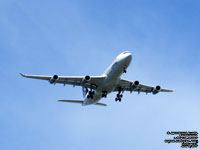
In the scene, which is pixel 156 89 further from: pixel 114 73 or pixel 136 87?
pixel 114 73

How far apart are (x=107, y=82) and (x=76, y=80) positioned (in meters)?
4.90

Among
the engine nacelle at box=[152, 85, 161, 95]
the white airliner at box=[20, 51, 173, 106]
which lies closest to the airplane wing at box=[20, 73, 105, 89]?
the white airliner at box=[20, 51, 173, 106]

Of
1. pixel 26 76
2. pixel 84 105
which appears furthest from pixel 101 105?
pixel 26 76

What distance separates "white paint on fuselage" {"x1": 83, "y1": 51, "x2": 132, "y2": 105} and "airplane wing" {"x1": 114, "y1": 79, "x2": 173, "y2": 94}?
284 centimetres

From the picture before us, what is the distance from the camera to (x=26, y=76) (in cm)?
5216

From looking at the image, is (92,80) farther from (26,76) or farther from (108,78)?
(26,76)

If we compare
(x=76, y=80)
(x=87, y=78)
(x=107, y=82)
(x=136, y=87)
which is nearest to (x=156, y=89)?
(x=136, y=87)

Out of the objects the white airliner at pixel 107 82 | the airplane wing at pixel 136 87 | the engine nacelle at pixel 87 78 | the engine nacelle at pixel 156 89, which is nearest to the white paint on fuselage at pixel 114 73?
the white airliner at pixel 107 82

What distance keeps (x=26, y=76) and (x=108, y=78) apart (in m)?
11.0

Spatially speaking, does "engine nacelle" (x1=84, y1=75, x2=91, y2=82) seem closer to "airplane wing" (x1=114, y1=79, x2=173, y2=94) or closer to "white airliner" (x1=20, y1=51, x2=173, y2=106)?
"white airliner" (x1=20, y1=51, x2=173, y2=106)

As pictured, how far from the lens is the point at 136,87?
2267 inches

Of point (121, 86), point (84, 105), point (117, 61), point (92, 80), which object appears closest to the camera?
point (117, 61)

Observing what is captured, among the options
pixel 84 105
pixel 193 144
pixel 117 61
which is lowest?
pixel 193 144

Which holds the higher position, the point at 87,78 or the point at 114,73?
the point at 114,73
